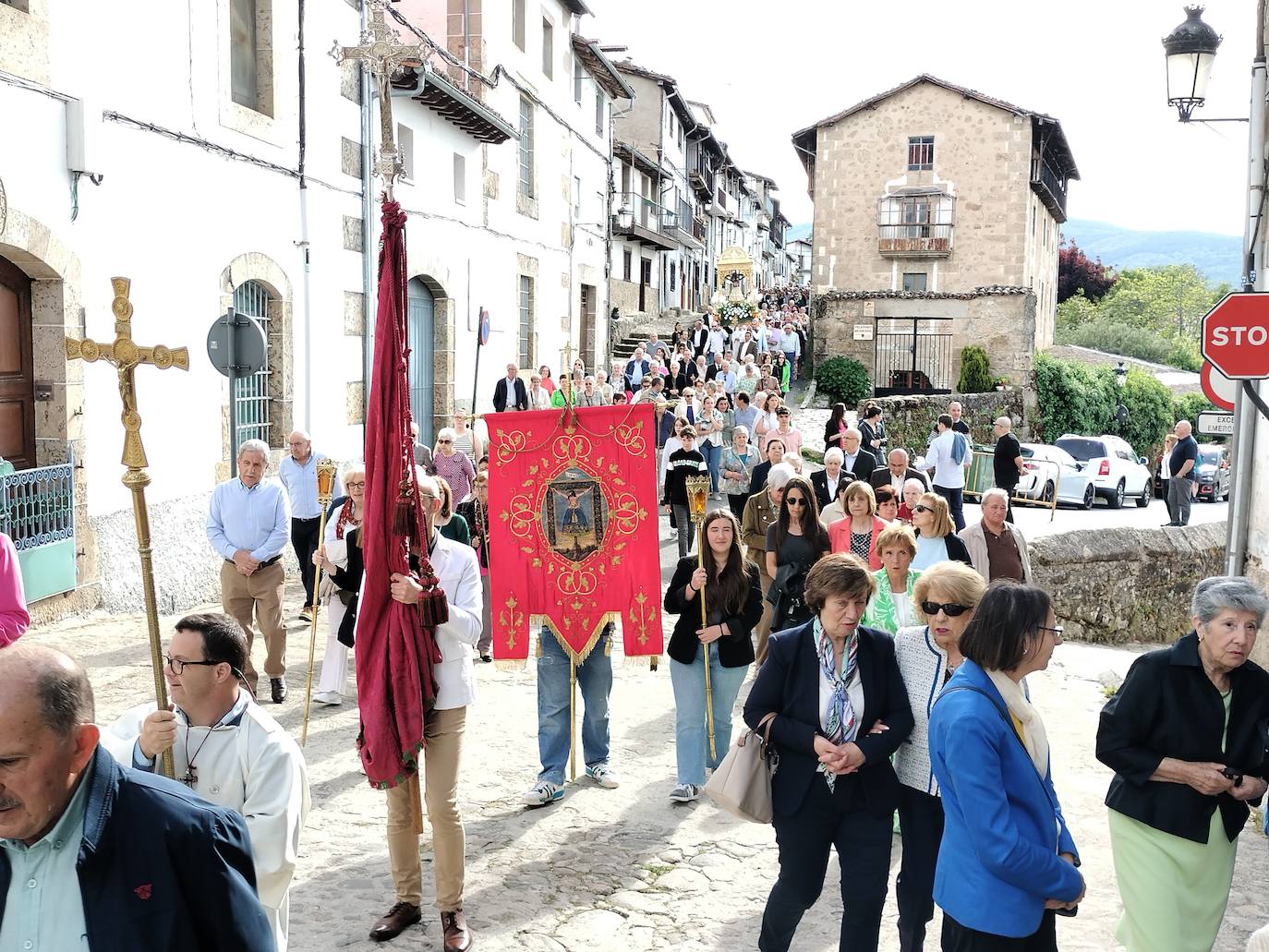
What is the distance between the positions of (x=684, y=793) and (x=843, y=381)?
26.3m

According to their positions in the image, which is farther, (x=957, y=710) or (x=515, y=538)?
(x=515, y=538)

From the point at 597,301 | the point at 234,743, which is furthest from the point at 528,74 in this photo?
the point at 234,743

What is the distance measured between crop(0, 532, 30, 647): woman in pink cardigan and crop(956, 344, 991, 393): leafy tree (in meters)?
30.0

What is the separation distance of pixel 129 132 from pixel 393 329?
6.83m

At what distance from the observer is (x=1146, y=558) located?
11.9m

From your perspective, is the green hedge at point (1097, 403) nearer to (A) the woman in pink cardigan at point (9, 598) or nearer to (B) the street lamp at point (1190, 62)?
(B) the street lamp at point (1190, 62)

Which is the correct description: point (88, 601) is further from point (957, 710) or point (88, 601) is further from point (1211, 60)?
point (1211, 60)

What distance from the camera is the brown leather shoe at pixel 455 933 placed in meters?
4.61

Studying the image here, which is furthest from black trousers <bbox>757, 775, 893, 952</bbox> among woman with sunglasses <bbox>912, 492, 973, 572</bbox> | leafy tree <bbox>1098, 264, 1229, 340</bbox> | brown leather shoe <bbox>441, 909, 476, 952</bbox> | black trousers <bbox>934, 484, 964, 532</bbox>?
leafy tree <bbox>1098, 264, 1229, 340</bbox>

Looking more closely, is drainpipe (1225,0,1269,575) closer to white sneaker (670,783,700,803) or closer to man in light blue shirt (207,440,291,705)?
white sneaker (670,783,700,803)

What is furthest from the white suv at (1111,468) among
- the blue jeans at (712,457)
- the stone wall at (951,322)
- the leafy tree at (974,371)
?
the blue jeans at (712,457)

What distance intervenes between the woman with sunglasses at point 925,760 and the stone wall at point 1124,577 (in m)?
7.40

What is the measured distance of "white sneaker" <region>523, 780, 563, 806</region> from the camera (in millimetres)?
6234

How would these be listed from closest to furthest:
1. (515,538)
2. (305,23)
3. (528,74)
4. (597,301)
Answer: (515,538) < (305,23) < (528,74) < (597,301)
